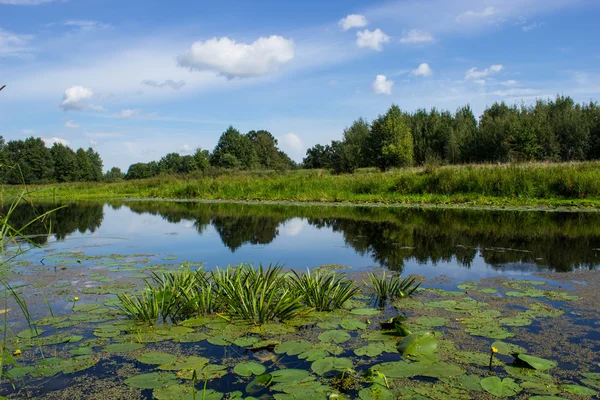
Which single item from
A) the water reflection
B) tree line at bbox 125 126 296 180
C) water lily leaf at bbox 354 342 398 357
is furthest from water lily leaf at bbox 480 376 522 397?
tree line at bbox 125 126 296 180

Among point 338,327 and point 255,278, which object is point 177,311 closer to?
point 255,278

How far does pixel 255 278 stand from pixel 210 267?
2655mm

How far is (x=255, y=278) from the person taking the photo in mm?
5238

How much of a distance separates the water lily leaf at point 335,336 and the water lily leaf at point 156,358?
1.36 m

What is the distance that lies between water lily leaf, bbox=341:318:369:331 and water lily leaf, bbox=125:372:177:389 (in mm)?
1819

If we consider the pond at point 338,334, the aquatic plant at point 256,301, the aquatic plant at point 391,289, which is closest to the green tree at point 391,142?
the pond at point 338,334

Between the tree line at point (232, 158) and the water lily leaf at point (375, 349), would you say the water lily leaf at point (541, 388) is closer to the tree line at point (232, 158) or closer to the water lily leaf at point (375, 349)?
the water lily leaf at point (375, 349)

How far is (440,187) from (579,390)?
17862 mm

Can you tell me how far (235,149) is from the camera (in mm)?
61344

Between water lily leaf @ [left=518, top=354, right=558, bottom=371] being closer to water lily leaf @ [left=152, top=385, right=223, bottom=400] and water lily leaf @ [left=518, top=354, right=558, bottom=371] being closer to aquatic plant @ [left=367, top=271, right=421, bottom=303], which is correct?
aquatic plant @ [left=367, top=271, right=421, bottom=303]

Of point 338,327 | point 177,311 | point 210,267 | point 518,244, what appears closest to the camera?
point 338,327

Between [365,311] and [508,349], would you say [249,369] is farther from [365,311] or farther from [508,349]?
[508,349]

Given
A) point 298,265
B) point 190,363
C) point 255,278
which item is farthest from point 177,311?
point 298,265

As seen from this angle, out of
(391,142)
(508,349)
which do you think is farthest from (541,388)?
(391,142)
